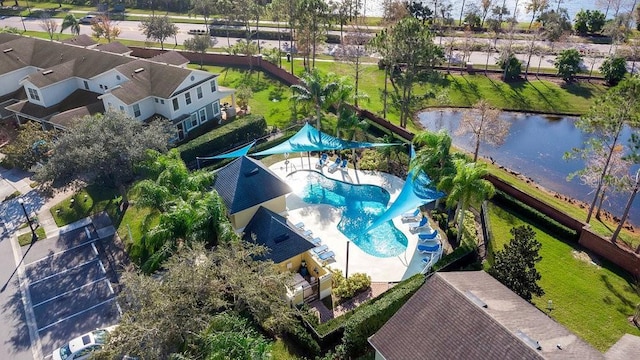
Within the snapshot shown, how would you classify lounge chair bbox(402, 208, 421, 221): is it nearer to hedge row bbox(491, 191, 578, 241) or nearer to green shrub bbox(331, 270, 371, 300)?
hedge row bbox(491, 191, 578, 241)

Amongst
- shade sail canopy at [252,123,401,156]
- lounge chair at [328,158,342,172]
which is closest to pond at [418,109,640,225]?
lounge chair at [328,158,342,172]

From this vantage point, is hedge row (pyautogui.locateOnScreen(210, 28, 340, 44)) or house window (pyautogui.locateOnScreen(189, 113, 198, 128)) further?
hedge row (pyautogui.locateOnScreen(210, 28, 340, 44))

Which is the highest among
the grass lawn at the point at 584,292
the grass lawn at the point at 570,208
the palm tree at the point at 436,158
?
the palm tree at the point at 436,158

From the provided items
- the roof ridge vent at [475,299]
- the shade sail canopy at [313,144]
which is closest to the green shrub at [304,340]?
the roof ridge vent at [475,299]

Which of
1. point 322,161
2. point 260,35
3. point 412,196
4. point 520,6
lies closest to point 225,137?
point 322,161

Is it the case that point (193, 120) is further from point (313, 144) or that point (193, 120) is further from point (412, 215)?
point (412, 215)

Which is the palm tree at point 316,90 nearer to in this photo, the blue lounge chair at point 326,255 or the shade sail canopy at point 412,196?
the shade sail canopy at point 412,196
